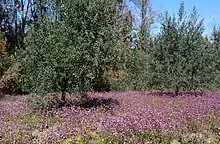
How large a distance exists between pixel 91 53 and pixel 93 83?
3.77 meters

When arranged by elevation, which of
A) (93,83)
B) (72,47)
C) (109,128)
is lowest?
(109,128)

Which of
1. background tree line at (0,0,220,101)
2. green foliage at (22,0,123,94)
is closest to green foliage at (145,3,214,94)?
background tree line at (0,0,220,101)

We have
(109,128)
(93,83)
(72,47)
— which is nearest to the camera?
(109,128)

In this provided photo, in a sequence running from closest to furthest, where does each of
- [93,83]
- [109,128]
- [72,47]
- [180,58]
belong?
[109,128] → [72,47] → [93,83] → [180,58]

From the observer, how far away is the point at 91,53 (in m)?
15.4

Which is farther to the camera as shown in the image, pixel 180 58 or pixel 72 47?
pixel 180 58

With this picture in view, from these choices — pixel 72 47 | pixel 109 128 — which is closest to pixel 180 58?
pixel 72 47

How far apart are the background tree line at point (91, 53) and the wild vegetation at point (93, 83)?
40 mm

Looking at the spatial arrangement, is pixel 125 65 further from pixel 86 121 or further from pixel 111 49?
pixel 86 121

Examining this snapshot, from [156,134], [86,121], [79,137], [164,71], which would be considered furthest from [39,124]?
[164,71]

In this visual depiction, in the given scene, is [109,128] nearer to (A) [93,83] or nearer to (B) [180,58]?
(A) [93,83]

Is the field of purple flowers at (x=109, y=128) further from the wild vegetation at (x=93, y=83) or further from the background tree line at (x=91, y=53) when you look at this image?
the background tree line at (x=91, y=53)

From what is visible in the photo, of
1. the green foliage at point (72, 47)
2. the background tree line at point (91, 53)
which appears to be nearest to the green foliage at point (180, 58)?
the background tree line at point (91, 53)

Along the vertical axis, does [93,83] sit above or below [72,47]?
below
